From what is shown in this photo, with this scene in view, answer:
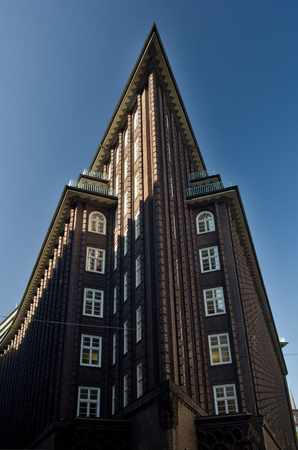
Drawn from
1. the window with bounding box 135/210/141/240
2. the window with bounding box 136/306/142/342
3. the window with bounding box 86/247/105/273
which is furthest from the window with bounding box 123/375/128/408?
the window with bounding box 135/210/141/240

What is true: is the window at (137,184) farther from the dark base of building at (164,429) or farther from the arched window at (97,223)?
the dark base of building at (164,429)

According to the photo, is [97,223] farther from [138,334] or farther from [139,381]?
[139,381]

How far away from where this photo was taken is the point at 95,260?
36.5 meters

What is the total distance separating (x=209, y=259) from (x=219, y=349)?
7.41m

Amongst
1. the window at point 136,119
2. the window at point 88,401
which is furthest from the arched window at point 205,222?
the window at point 88,401

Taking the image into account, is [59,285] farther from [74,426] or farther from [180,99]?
[180,99]

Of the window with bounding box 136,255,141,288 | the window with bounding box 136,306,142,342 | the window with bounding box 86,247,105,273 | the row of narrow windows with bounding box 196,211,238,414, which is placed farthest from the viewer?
the window with bounding box 86,247,105,273

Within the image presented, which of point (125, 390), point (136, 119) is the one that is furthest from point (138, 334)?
point (136, 119)

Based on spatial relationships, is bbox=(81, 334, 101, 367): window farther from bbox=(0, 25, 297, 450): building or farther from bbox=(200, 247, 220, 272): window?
bbox=(200, 247, 220, 272): window

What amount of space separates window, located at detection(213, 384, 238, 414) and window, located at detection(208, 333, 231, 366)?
1721 millimetres

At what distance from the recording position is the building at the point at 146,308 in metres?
24.2

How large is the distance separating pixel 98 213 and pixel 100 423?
19.7 metres

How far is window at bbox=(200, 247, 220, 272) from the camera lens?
34781mm

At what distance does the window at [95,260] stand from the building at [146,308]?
10 cm
